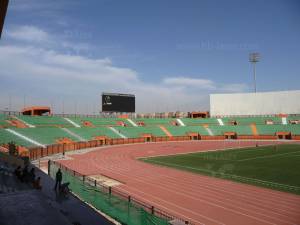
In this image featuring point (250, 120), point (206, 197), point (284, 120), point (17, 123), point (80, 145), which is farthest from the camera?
point (250, 120)

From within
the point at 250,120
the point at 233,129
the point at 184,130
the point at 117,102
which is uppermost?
the point at 117,102

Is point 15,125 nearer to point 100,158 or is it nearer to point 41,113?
point 41,113

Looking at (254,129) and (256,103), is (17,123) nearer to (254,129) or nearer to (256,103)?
(254,129)

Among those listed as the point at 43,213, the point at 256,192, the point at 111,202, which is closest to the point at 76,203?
the point at 111,202

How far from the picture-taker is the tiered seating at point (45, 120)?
56503 mm

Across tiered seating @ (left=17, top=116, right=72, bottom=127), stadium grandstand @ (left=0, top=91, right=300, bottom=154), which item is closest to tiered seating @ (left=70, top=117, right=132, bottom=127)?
stadium grandstand @ (left=0, top=91, right=300, bottom=154)

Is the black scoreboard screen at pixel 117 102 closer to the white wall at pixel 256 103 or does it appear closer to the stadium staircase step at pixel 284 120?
the white wall at pixel 256 103

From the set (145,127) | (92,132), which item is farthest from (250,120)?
(92,132)

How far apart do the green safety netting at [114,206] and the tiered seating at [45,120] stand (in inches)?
1617

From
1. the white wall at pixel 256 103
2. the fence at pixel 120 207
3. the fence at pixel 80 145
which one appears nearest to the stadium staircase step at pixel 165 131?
the fence at pixel 80 145

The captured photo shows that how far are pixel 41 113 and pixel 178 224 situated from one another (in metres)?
63.7

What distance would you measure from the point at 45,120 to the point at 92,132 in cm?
1050

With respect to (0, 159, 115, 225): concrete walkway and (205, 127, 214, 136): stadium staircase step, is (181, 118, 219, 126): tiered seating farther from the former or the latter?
(0, 159, 115, 225): concrete walkway

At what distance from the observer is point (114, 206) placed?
14.7m
